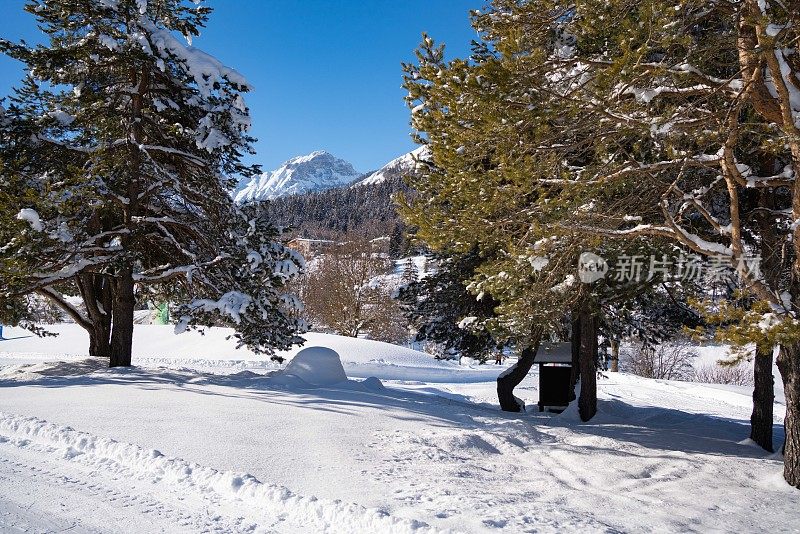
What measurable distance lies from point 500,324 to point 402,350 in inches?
686

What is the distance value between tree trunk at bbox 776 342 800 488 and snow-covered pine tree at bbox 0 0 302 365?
8.95m

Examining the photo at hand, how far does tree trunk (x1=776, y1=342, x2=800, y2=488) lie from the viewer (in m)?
6.01

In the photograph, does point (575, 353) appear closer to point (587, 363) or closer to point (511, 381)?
point (587, 363)

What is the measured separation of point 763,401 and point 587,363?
3.13m

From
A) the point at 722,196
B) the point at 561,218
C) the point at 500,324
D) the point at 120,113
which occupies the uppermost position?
the point at 120,113

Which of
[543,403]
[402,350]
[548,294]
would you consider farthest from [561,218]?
[402,350]

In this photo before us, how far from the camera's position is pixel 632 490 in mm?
5848

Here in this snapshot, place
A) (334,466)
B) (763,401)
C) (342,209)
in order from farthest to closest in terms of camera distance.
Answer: (342,209) < (763,401) < (334,466)

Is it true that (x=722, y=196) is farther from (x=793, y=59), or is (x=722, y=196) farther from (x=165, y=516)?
(x=165, y=516)

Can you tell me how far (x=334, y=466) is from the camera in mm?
5629

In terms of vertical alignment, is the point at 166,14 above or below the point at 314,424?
above

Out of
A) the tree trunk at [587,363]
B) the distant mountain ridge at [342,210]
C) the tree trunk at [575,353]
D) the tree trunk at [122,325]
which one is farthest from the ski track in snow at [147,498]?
the distant mountain ridge at [342,210]

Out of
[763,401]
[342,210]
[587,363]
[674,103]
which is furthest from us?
[342,210]

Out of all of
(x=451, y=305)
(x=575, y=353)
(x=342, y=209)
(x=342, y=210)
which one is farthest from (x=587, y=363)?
(x=342, y=209)
